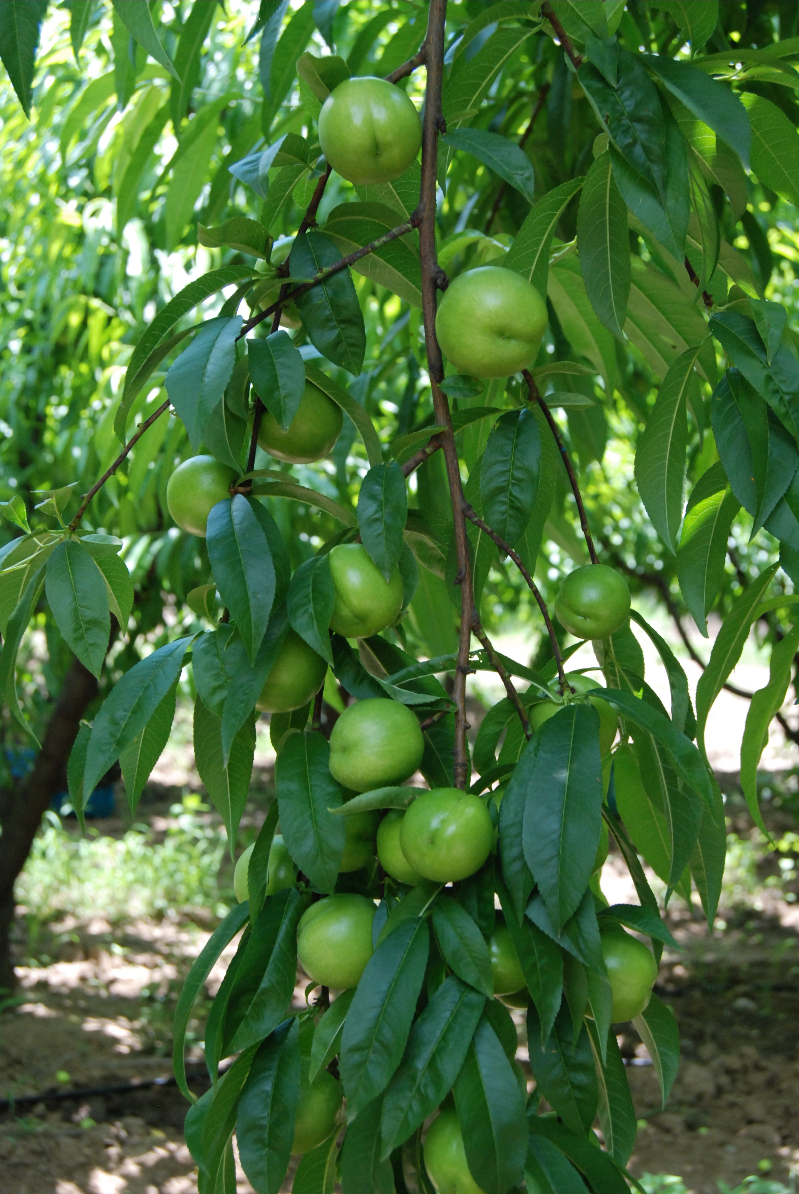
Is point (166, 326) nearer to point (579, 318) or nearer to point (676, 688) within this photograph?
point (676, 688)

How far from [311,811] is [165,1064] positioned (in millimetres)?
3216

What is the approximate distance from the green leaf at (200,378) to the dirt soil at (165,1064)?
261 centimetres

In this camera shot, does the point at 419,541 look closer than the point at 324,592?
No

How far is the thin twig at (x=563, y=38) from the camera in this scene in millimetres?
731

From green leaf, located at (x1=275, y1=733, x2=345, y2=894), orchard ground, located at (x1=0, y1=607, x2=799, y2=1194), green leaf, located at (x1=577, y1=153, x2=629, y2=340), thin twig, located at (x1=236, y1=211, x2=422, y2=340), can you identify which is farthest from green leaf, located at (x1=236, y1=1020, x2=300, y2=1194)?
orchard ground, located at (x1=0, y1=607, x2=799, y2=1194)

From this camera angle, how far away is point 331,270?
72cm

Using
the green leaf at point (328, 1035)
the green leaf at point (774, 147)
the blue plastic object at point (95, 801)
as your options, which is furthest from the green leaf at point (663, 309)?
the blue plastic object at point (95, 801)

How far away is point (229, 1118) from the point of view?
0.65m

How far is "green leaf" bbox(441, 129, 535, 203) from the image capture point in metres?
0.74

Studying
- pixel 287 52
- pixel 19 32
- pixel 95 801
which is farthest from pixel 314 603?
pixel 95 801

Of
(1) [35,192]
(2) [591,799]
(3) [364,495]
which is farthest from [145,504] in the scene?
(2) [591,799]

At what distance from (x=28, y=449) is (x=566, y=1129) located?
10.3ft

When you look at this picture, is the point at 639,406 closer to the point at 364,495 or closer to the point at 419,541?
the point at 419,541

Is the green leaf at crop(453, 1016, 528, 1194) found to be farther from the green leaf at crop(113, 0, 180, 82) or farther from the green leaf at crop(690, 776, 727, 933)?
the green leaf at crop(113, 0, 180, 82)
